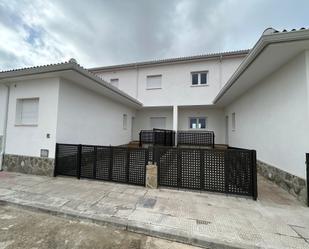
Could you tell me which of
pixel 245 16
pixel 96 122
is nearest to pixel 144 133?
pixel 96 122

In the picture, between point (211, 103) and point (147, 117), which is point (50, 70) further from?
point (211, 103)

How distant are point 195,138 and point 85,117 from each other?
8207 mm

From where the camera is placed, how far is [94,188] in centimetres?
466

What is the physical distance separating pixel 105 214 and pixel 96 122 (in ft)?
18.3

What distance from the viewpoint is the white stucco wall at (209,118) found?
1306 centimetres

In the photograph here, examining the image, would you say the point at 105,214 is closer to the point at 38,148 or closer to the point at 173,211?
the point at 173,211

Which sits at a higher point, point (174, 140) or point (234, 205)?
point (174, 140)

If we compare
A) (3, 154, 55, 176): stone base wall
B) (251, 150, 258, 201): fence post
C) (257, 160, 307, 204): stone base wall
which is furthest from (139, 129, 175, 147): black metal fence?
(251, 150, 258, 201): fence post

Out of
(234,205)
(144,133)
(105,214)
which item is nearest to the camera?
(105,214)

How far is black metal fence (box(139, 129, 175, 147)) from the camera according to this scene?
9.01 m

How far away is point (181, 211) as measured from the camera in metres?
3.33

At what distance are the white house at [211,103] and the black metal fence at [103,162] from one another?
0.58m

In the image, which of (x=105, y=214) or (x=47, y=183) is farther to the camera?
(x=47, y=183)

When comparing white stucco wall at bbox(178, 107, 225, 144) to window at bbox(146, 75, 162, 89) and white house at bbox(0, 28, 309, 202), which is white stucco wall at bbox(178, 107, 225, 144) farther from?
window at bbox(146, 75, 162, 89)
